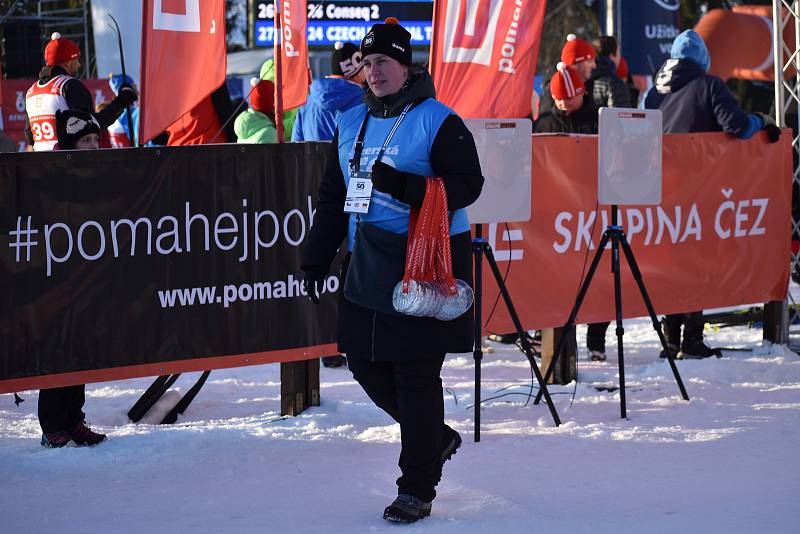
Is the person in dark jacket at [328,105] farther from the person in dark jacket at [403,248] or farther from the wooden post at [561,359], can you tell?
the person in dark jacket at [403,248]

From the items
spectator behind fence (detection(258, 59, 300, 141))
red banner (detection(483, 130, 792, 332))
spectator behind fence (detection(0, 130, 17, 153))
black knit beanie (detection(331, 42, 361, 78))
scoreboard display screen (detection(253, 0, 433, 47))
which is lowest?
red banner (detection(483, 130, 792, 332))

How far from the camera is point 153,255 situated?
6.21 meters

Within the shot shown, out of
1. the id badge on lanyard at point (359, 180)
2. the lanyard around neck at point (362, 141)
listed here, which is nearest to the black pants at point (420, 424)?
the id badge on lanyard at point (359, 180)

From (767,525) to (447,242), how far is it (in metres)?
1.60

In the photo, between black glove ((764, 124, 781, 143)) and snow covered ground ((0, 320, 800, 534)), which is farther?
black glove ((764, 124, 781, 143))

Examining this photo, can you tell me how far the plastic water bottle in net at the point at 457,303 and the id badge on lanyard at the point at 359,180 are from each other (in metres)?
0.47

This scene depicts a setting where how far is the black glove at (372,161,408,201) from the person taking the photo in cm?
464

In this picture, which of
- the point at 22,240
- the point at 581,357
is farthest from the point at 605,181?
the point at 22,240

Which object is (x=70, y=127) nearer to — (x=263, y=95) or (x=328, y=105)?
(x=328, y=105)

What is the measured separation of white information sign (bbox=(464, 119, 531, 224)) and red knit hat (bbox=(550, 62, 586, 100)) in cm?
251

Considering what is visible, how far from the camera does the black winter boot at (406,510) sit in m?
4.80

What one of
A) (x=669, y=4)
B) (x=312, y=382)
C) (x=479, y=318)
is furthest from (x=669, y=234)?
(x=669, y=4)

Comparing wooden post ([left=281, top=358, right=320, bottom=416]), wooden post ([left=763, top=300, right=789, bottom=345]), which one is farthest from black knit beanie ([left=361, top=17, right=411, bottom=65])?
wooden post ([left=763, top=300, right=789, bottom=345])

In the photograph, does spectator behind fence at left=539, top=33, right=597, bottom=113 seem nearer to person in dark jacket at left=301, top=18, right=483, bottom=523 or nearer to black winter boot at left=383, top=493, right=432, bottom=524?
person in dark jacket at left=301, top=18, right=483, bottom=523
